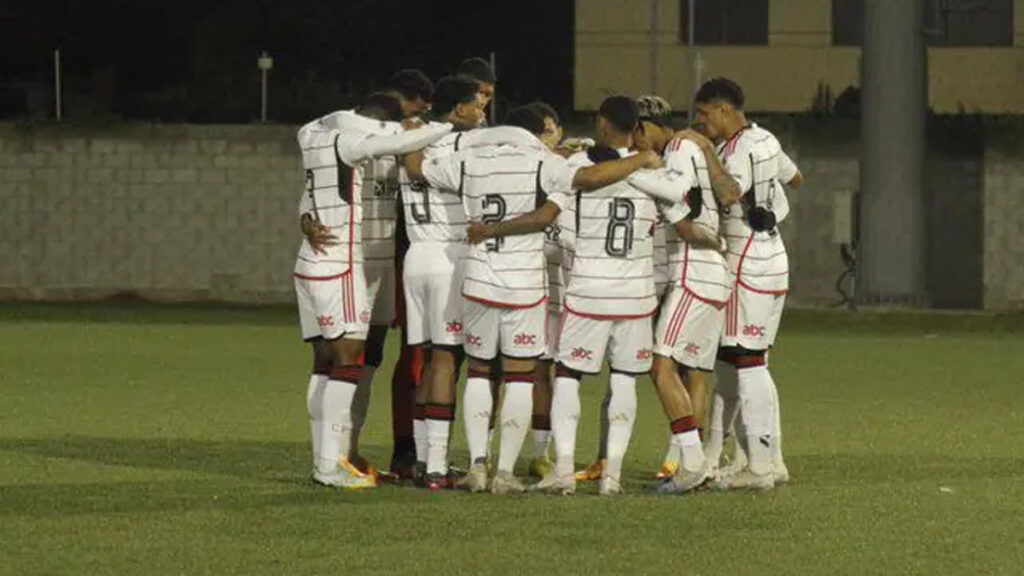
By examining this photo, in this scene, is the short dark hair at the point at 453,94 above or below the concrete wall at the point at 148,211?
above

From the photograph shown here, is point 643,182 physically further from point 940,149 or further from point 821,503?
point 940,149

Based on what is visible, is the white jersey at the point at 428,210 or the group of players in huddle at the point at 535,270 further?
the white jersey at the point at 428,210

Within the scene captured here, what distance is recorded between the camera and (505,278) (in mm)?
14648

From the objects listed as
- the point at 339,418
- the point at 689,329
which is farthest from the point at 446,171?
the point at 689,329

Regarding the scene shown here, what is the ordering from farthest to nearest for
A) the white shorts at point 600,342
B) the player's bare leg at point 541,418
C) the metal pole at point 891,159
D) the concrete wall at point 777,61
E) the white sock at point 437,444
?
the concrete wall at point 777,61 → the metal pole at point 891,159 → the player's bare leg at point 541,418 → the white sock at point 437,444 → the white shorts at point 600,342

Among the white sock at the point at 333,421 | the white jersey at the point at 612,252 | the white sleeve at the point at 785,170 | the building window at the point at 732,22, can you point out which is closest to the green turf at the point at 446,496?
the white sock at the point at 333,421

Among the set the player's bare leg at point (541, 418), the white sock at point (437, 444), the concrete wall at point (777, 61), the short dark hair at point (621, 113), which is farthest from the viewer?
the concrete wall at point (777, 61)

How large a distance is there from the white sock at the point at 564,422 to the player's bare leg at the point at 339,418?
1.12m

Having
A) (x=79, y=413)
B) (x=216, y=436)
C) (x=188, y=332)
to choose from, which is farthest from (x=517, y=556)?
(x=188, y=332)

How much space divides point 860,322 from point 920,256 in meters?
1.98

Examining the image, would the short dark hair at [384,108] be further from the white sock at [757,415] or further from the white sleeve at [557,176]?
the white sock at [757,415]

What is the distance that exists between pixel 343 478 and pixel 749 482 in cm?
222

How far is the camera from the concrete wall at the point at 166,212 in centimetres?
3778

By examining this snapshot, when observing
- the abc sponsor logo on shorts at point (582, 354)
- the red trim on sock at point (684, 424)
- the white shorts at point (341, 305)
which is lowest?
the red trim on sock at point (684, 424)
